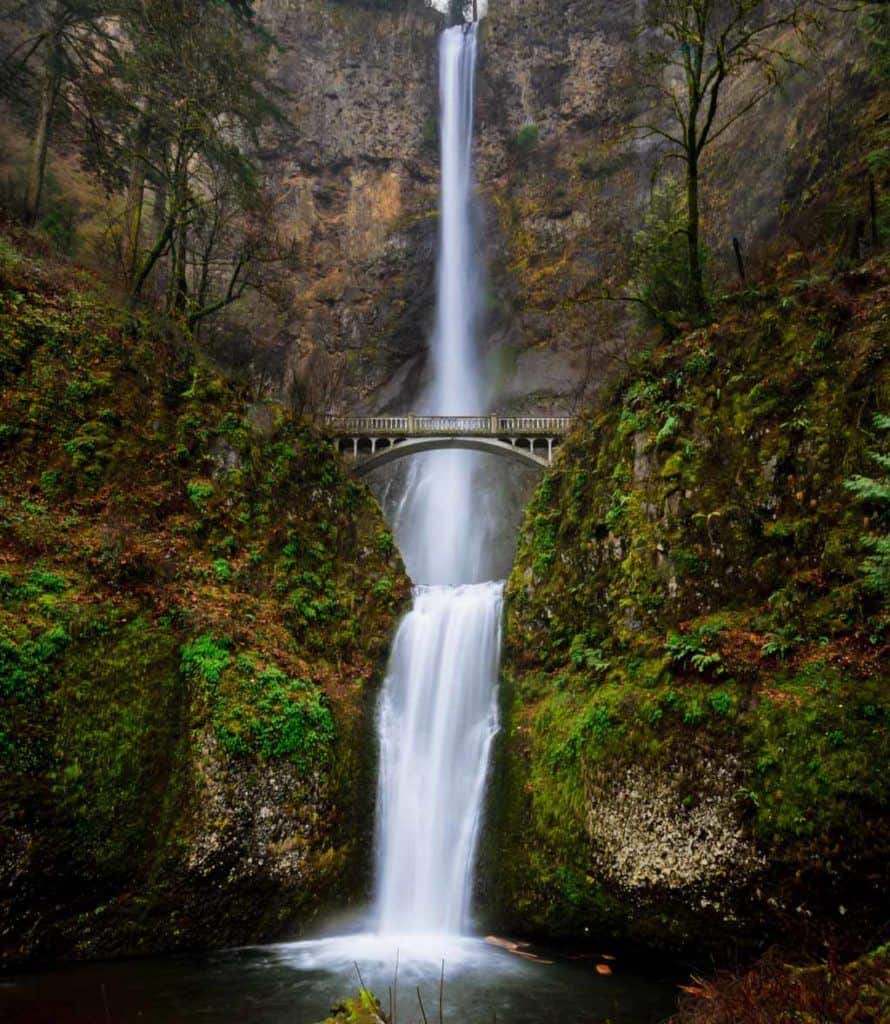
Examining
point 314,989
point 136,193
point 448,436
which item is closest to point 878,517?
point 314,989

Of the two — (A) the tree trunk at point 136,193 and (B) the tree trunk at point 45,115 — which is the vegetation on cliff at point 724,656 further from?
(B) the tree trunk at point 45,115

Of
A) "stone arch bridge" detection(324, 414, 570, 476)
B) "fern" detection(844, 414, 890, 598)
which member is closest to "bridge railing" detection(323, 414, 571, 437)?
"stone arch bridge" detection(324, 414, 570, 476)

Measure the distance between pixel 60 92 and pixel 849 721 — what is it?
2239 cm

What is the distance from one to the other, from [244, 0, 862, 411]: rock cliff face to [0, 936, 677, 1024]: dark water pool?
955 inches

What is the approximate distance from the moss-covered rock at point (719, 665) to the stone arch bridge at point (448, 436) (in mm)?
12809

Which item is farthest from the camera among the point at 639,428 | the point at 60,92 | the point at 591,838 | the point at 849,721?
the point at 60,92

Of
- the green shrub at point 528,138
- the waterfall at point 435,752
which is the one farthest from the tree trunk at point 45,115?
the green shrub at point 528,138

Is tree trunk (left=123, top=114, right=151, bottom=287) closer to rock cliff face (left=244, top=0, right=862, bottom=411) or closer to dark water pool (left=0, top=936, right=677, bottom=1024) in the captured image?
rock cliff face (left=244, top=0, right=862, bottom=411)

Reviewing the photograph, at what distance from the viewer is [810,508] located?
29.4 feet

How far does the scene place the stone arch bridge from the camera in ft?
83.9

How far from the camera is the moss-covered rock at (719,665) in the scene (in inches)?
283

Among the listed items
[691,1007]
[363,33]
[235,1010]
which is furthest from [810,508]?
[363,33]

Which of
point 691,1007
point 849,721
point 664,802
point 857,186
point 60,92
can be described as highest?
point 60,92

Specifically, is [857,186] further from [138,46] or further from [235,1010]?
[235,1010]
